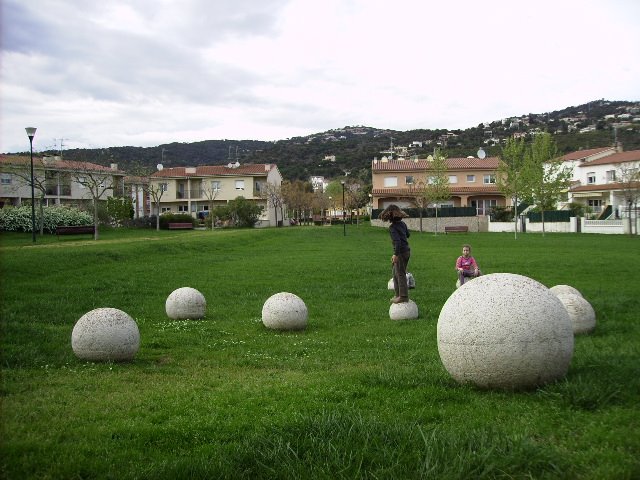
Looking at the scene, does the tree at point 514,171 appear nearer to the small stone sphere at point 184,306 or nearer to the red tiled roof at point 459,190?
the red tiled roof at point 459,190

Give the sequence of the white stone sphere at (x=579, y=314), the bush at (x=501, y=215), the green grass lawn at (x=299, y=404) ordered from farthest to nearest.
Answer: the bush at (x=501, y=215), the white stone sphere at (x=579, y=314), the green grass lawn at (x=299, y=404)

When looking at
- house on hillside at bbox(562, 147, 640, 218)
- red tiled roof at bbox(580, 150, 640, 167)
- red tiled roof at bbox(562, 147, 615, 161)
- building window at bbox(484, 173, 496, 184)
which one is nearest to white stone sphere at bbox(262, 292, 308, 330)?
house on hillside at bbox(562, 147, 640, 218)

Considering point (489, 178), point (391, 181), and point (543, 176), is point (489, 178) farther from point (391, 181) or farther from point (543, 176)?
point (543, 176)

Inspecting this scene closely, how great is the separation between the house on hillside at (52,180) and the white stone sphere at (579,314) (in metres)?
46.0

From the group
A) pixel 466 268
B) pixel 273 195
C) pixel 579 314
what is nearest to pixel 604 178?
pixel 273 195

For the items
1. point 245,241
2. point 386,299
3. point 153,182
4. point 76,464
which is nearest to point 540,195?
point 245,241

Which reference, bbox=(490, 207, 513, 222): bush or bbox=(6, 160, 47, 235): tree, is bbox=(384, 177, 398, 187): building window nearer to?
bbox=(490, 207, 513, 222): bush

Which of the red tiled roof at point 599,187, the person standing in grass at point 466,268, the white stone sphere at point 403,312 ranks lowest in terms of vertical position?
the white stone sphere at point 403,312

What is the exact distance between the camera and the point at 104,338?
9.31 meters

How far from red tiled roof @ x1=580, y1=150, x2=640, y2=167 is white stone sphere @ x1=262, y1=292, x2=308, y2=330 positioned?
230 ft

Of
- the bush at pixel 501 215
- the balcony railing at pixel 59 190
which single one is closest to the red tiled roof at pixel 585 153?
the bush at pixel 501 215

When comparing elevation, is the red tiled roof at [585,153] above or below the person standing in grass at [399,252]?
above

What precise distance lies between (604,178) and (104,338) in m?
81.5

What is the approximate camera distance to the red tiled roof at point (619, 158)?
7430 cm
